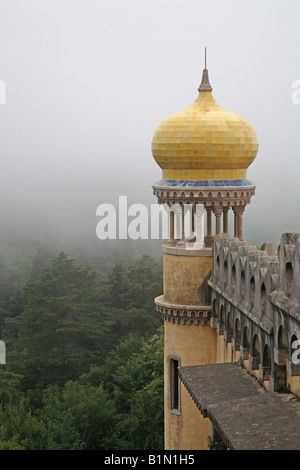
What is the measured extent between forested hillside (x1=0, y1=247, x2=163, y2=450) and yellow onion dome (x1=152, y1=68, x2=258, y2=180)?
14664 mm

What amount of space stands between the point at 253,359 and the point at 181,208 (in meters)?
5.40

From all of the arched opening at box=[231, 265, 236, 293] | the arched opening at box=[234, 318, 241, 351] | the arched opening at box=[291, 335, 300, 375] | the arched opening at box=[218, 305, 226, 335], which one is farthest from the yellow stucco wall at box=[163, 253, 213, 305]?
the arched opening at box=[291, 335, 300, 375]

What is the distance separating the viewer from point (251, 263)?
17.2 metres

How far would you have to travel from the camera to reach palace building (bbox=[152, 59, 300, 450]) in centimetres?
1728

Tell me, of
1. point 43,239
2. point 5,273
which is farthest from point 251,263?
point 43,239

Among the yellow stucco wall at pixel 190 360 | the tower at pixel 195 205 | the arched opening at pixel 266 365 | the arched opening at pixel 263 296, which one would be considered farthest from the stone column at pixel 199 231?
the arched opening at pixel 266 365

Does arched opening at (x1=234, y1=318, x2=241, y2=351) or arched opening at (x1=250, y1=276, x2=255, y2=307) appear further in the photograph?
arched opening at (x1=234, y1=318, x2=241, y2=351)

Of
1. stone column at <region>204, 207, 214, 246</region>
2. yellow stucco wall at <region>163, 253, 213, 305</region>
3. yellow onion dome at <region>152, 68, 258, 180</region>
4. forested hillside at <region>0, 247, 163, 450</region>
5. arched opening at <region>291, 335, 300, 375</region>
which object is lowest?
forested hillside at <region>0, 247, 163, 450</region>

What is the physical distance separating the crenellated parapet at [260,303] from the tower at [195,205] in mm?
630

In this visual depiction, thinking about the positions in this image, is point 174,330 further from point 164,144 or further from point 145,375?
point 145,375

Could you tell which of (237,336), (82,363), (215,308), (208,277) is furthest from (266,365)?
(82,363)

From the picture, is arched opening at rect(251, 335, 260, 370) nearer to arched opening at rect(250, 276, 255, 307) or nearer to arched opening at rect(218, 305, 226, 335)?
arched opening at rect(250, 276, 255, 307)

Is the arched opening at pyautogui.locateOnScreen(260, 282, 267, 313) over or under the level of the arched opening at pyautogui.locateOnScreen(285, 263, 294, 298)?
under

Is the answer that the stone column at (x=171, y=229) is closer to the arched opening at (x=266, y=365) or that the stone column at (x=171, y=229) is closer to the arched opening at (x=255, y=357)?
the arched opening at (x=255, y=357)
